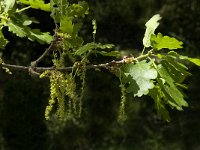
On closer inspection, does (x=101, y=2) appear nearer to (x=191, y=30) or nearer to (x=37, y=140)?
(x=191, y=30)

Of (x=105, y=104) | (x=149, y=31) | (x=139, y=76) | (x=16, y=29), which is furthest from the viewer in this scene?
(x=105, y=104)

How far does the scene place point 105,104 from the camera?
6.23 m

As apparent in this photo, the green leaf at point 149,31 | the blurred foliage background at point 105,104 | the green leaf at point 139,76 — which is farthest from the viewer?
the blurred foliage background at point 105,104

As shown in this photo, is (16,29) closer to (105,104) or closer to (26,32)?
(26,32)

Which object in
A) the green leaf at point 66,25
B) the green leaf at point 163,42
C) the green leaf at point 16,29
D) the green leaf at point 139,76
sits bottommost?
the green leaf at point 139,76

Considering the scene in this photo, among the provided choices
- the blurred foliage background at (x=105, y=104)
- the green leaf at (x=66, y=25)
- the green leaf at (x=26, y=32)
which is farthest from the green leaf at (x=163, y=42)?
the blurred foliage background at (x=105, y=104)

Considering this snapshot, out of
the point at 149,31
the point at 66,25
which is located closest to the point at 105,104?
the point at 149,31

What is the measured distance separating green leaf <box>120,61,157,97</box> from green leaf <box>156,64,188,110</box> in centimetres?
3

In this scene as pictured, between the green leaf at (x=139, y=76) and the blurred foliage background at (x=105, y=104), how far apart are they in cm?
397

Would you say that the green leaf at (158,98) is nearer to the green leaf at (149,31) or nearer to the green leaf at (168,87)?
the green leaf at (168,87)

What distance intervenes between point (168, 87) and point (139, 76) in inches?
4.0

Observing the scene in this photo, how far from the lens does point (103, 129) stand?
238 inches

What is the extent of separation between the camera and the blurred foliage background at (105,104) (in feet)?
18.2

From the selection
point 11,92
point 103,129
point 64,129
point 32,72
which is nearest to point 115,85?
point 103,129
